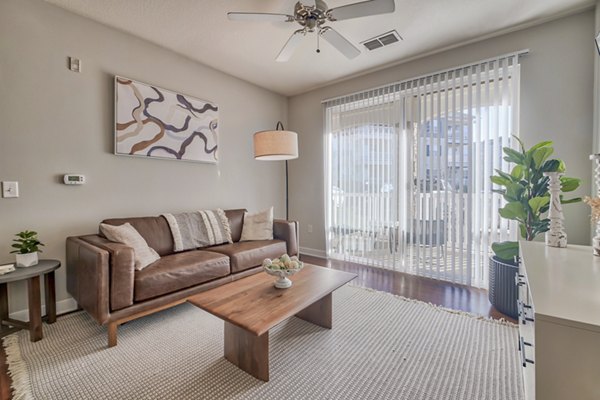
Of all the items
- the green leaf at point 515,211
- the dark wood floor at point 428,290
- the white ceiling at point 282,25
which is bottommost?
the dark wood floor at point 428,290

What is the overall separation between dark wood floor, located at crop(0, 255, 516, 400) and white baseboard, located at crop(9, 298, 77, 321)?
16.2 inches

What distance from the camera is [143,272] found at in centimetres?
206

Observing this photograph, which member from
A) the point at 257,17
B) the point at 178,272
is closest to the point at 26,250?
A: the point at 178,272

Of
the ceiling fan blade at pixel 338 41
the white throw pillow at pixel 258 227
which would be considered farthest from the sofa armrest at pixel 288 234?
the ceiling fan blade at pixel 338 41

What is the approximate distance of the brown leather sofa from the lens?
1.82m

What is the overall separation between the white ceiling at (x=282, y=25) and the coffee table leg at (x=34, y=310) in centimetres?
234

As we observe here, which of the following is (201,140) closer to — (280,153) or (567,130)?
(280,153)

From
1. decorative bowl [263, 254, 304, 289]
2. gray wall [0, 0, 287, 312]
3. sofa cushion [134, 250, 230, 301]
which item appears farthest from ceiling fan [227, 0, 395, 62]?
sofa cushion [134, 250, 230, 301]

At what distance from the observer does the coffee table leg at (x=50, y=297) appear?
2109 millimetres

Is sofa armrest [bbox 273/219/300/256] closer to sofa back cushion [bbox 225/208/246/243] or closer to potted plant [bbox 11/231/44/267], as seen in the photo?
sofa back cushion [bbox 225/208/246/243]

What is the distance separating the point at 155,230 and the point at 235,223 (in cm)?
99

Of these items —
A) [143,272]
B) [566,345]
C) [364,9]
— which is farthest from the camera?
[143,272]

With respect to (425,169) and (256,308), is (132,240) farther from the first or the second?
(425,169)

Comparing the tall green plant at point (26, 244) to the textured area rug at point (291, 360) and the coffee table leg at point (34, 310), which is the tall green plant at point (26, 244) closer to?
the coffee table leg at point (34, 310)
